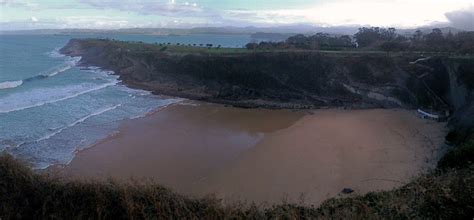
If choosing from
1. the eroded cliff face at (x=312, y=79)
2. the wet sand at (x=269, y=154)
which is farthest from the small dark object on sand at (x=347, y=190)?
the eroded cliff face at (x=312, y=79)

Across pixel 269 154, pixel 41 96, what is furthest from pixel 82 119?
pixel 269 154

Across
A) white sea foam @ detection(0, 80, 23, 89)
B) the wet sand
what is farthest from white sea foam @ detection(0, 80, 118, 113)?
the wet sand

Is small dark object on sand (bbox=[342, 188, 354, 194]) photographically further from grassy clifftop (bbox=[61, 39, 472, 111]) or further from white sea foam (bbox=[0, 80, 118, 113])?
white sea foam (bbox=[0, 80, 118, 113])

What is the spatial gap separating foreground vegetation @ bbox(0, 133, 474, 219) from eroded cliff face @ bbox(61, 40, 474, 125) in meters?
20.8

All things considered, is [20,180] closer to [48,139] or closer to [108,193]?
[108,193]

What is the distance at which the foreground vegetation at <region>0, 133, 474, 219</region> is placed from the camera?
30.3 feet

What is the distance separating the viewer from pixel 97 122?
27.4 m

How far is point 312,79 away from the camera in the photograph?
3916cm

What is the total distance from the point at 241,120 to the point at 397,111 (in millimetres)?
12102

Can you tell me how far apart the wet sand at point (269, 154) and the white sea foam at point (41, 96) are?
9.03m

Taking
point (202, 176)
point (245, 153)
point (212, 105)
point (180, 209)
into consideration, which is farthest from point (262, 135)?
point (180, 209)

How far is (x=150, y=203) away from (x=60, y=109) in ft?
73.9

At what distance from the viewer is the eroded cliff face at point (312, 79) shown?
3328cm

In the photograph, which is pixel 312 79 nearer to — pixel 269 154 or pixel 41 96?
pixel 269 154
